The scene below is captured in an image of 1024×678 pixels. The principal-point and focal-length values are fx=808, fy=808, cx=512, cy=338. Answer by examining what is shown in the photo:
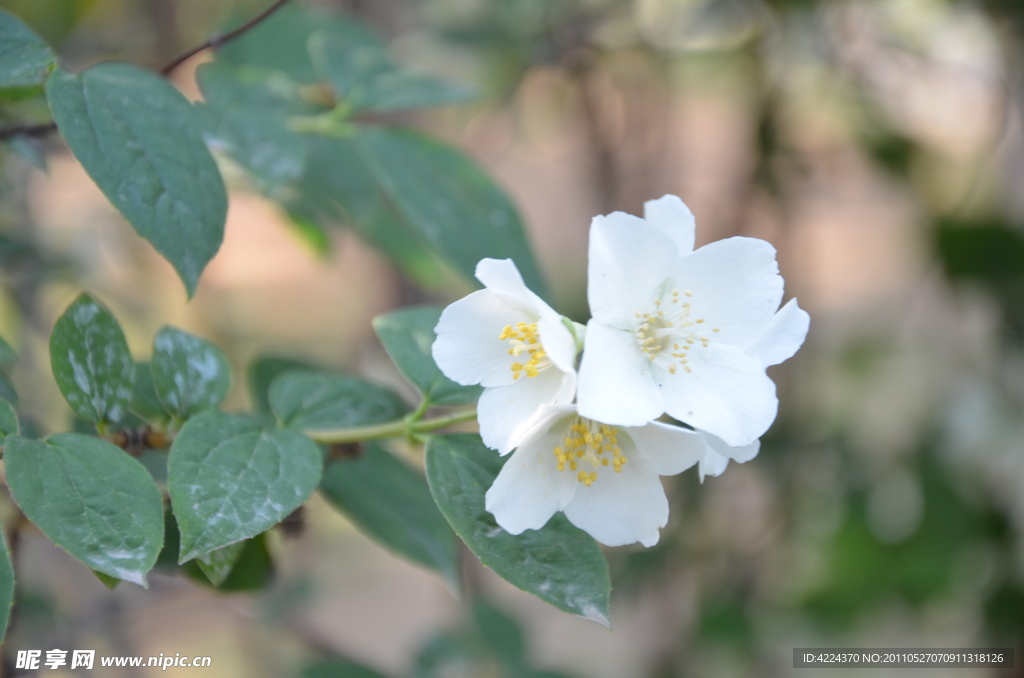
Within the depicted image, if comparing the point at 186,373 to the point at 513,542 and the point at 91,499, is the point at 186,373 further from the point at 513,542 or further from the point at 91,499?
the point at 513,542

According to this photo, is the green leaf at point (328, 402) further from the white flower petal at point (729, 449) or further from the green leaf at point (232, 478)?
the white flower petal at point (729, 449)

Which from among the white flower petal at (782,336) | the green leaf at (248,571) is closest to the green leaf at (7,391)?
the green leaf at (248,571)

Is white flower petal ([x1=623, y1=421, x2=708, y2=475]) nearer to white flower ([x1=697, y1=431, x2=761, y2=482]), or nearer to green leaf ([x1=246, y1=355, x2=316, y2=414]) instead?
white flower ([x1=697, y1=431, x2=761, y2=482])

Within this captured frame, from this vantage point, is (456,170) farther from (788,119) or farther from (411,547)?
(788,119)

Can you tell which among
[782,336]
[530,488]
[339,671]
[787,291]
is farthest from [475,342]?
[787,291]

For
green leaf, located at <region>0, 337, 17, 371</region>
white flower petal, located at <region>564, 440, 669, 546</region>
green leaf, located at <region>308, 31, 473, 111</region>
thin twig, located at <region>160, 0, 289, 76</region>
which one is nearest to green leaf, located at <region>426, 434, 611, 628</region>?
white flower petal, located at <region>564, 440, 669, 546</region>

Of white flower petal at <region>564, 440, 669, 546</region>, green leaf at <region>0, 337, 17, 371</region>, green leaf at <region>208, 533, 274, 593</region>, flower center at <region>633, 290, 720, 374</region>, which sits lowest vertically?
green leaf at <region>208, 533, 274, 593</region>
